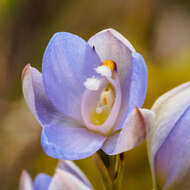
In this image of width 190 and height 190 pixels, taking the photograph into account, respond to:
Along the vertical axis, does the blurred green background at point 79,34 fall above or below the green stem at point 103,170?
below

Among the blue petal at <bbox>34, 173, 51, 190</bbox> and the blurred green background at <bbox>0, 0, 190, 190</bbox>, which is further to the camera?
the blurred green background at <bbox>0, 0, 190, 190</bbox>

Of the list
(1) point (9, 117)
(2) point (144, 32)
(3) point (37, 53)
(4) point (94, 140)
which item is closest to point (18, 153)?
(1) point (9, 117)

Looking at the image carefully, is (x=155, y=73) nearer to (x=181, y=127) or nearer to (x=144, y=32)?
(x=144, y=32)

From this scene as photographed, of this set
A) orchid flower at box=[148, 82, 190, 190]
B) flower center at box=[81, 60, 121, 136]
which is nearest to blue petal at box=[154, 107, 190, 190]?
orchid flower at box=[148, 82, 190, 190]

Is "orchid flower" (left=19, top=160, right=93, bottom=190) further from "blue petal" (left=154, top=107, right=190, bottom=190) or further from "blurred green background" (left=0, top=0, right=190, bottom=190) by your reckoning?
"blurred green background" (left=0, top=0, right=190, bottom=190)

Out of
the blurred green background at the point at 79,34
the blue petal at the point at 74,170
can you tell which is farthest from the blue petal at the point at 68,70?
the blurred green background at the point at 79,34

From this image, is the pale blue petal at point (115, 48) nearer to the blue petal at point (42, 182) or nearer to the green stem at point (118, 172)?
the green stem at point (118, 172)
